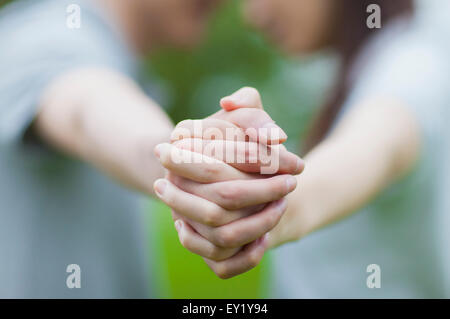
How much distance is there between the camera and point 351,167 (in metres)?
0.47

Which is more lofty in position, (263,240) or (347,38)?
(347,38)

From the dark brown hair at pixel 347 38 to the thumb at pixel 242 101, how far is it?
479 millimetres

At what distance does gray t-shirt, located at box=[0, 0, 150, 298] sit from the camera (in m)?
0.60

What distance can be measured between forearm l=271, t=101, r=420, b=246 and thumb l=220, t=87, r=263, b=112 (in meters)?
0.09

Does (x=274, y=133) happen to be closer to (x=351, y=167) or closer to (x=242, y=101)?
(x=242, y=101)

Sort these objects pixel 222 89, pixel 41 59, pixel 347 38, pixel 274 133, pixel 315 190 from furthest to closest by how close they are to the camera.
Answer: pixel 222 89 < pixel 347 38 < pixel 41 59 < pixel 315 190 < pixel 274 133

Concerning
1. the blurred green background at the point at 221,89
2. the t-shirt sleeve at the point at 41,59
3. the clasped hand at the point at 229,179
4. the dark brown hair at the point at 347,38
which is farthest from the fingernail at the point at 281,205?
the blurred green background at the point at 221,89

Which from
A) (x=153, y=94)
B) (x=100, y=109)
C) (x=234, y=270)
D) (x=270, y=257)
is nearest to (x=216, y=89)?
(x=153, y=94)

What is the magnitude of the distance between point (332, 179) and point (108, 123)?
23 centimetres

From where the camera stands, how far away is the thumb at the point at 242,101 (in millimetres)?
345

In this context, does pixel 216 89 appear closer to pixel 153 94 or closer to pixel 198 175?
pixel 153 94

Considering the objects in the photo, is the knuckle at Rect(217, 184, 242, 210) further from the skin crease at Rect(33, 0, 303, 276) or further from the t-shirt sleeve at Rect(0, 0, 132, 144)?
the t-shirt sleeve at Rect(0, 0, 132, 144)

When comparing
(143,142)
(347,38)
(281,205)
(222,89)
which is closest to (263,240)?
(281,205)

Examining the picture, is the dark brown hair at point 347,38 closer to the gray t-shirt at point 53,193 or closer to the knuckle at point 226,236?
the gray t-shirt at point 53,193
